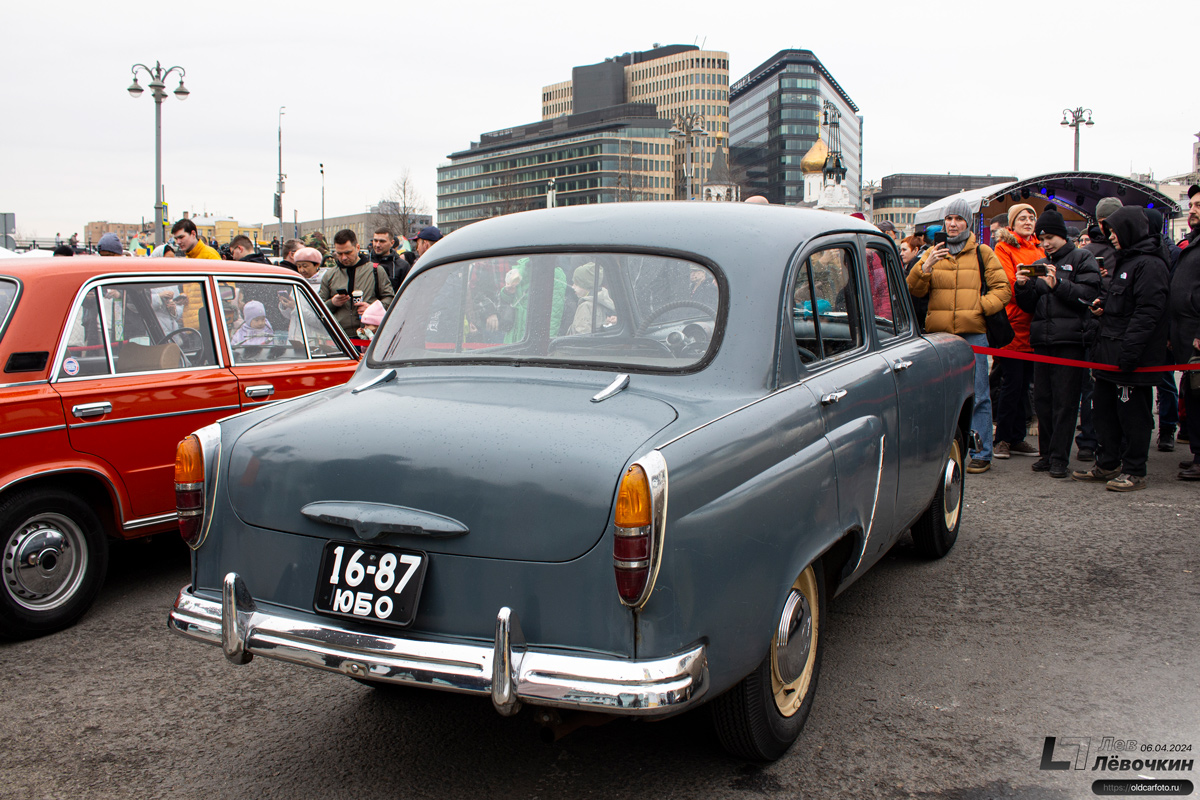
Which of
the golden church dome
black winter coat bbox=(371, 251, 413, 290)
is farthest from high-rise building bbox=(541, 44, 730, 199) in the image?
black winter coat bbox=(371, 251, 413, 290)

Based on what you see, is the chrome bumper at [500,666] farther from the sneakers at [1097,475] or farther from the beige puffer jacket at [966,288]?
the sneakers at [1097,475]

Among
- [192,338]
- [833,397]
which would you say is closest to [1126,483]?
[833,397]

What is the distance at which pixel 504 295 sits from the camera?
3695 mm

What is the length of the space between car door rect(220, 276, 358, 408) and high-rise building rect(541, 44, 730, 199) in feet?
472

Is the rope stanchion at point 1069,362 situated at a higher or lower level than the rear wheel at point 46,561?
higher

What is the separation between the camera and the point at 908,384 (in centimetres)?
443

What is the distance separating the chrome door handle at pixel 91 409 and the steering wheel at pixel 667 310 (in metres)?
2.92

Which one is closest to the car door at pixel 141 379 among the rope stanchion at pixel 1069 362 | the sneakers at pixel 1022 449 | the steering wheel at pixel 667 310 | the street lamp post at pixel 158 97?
the steering wheel at pixel 667 310

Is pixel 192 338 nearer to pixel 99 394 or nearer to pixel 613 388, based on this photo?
pixel 99 394

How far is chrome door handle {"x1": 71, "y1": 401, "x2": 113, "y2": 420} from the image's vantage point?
15.4ft

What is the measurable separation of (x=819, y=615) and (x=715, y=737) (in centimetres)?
59

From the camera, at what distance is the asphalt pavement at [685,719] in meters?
3.19

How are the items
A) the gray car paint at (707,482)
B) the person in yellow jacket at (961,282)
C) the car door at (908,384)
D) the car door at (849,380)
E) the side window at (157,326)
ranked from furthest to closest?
the person in yellow jacket at (961,282) → the side window at (157,326) → the car door at (908,384) → the car door at (849,380) → the gray car paint at (707,482)

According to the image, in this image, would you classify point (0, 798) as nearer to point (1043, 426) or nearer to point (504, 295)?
point (504, 295)
